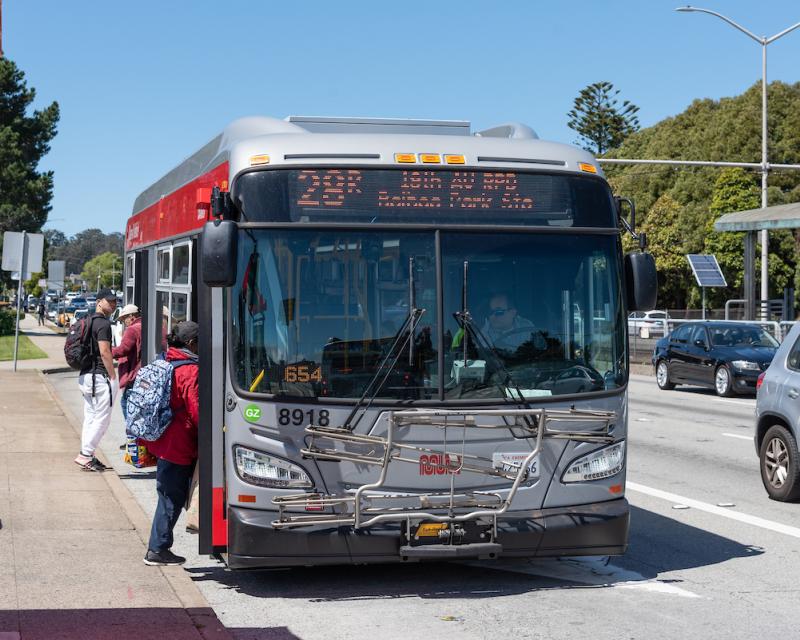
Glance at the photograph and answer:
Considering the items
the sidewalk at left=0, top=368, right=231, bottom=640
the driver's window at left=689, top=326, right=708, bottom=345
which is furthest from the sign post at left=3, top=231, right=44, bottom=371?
the driver's window at left=689, top=326, right=708, bottom=345

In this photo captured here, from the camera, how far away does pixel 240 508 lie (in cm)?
714

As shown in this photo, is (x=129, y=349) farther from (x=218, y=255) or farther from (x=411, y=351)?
(x=411, y=351)

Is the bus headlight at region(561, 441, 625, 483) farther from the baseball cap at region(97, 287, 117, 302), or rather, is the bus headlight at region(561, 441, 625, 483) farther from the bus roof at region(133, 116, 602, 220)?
the baseball cap at region(97, 287, 117, 302)

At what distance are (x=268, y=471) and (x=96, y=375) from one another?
591 cm

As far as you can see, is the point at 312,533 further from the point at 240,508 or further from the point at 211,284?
the point at 211,284

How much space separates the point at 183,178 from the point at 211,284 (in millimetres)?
4002

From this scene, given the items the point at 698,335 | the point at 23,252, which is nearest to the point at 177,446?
the point at 23,252

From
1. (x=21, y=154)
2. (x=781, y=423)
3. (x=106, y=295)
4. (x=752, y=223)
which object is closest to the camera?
(x=781, y=423)

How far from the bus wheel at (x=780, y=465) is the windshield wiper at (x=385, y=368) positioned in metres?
4.98

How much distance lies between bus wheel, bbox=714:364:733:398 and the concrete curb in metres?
15.9

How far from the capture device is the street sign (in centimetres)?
2569

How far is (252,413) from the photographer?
7090 mm

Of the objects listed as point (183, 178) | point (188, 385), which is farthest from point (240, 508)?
point (183, 178)

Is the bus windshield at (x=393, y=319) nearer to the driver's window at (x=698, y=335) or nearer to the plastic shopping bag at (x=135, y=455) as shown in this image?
the plastic shopping bag at (x=135, y=455)
